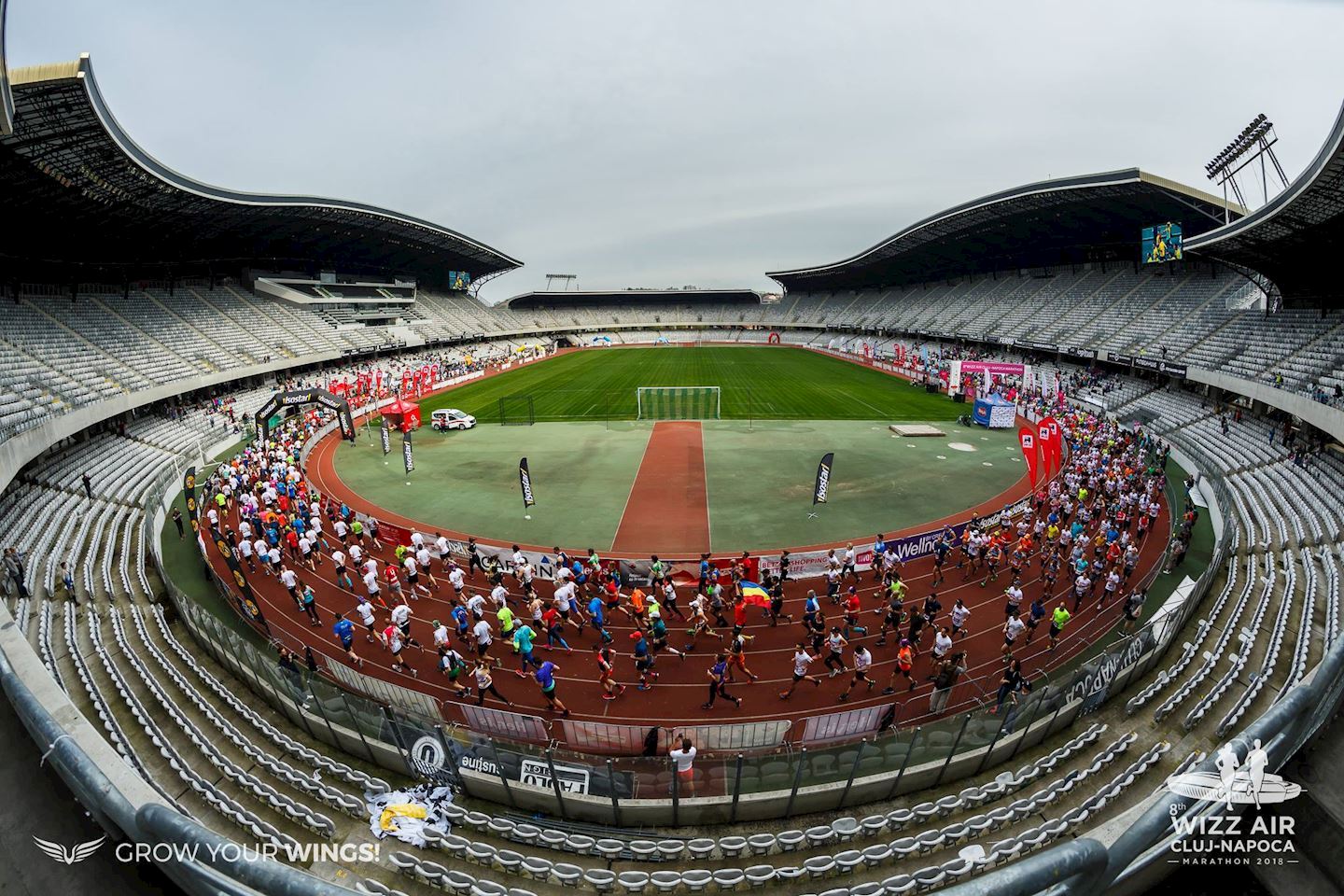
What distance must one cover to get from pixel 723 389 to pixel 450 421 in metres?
24.1

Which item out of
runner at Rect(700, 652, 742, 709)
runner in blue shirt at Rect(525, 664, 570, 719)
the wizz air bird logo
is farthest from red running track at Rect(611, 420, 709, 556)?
the wizz air bird logo

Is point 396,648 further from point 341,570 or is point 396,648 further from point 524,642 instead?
point 341,570

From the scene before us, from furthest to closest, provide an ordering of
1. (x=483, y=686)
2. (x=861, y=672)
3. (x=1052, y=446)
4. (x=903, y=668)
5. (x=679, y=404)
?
1. (x=679, y=404)
2. (x=1052, y=446)
3. (x=861, y=672)
4. (x=903, y=668)
5. (x=483, y=686)

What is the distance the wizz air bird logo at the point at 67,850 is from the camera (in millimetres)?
4617

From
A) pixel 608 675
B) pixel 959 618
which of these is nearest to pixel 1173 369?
pixel 959 618

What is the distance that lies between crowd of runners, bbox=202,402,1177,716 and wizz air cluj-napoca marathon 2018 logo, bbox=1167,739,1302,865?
401 cm

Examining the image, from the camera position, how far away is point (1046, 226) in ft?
188

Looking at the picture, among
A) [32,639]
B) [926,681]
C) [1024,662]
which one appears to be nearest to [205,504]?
[32,639]

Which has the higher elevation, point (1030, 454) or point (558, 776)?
point (1030, 454)

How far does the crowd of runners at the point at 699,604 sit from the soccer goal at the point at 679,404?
899 inches

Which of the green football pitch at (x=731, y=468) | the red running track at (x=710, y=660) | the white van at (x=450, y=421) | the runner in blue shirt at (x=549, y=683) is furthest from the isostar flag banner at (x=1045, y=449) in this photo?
the white van at (x=450, y=421)

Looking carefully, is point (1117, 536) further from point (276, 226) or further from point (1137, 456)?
point (276, 226)

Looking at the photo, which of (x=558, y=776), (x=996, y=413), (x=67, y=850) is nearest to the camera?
(x=67, y=850)

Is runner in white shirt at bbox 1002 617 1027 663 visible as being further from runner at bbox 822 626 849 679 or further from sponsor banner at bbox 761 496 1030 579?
sponsor banner at bbox 761 496 1030 579
